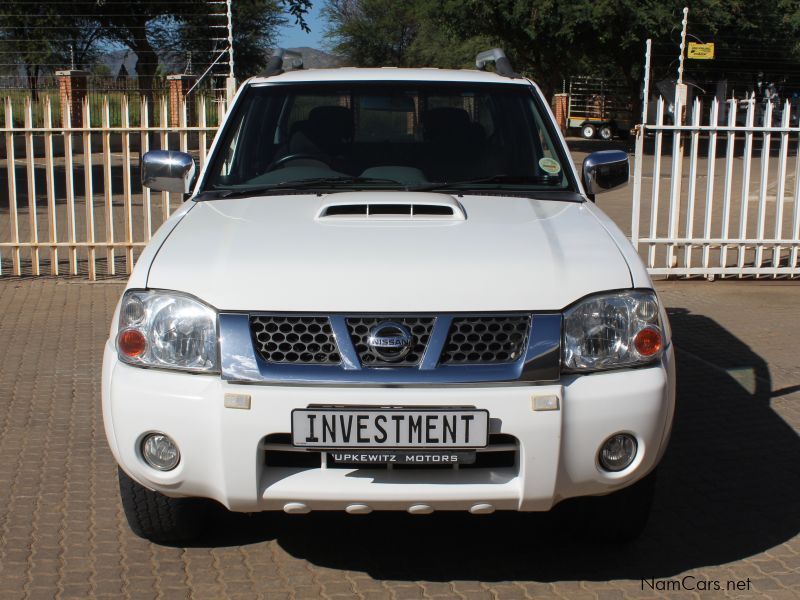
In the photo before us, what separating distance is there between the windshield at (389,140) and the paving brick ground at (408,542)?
4.87ft

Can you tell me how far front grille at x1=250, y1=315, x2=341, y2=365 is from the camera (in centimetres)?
352

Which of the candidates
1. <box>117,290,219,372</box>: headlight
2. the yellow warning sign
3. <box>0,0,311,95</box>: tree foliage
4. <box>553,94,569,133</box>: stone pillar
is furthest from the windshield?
<box>553,94,569,133</box>: stone pillar

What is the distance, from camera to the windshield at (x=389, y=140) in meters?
4.91

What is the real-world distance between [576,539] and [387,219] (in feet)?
4.88

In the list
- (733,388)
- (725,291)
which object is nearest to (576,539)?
(733,388)

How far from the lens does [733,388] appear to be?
6.75 metres

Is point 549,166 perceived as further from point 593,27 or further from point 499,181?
point 593,27

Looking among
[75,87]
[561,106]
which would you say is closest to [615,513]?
[75,87]

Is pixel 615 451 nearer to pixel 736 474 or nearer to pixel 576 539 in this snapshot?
pixel 576 539

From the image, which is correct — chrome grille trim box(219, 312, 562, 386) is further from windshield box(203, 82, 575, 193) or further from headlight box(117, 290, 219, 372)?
windshield box(203, 82, 575, 193)

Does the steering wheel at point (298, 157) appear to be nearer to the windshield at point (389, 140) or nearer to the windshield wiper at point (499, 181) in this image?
the windshield at point (389, 140)

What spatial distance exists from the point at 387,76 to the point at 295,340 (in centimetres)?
231

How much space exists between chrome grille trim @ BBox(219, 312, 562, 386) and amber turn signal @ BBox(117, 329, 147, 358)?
0.33 meters

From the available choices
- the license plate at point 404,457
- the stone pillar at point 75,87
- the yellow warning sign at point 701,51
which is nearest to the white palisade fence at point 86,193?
the license plate at point 404,457
